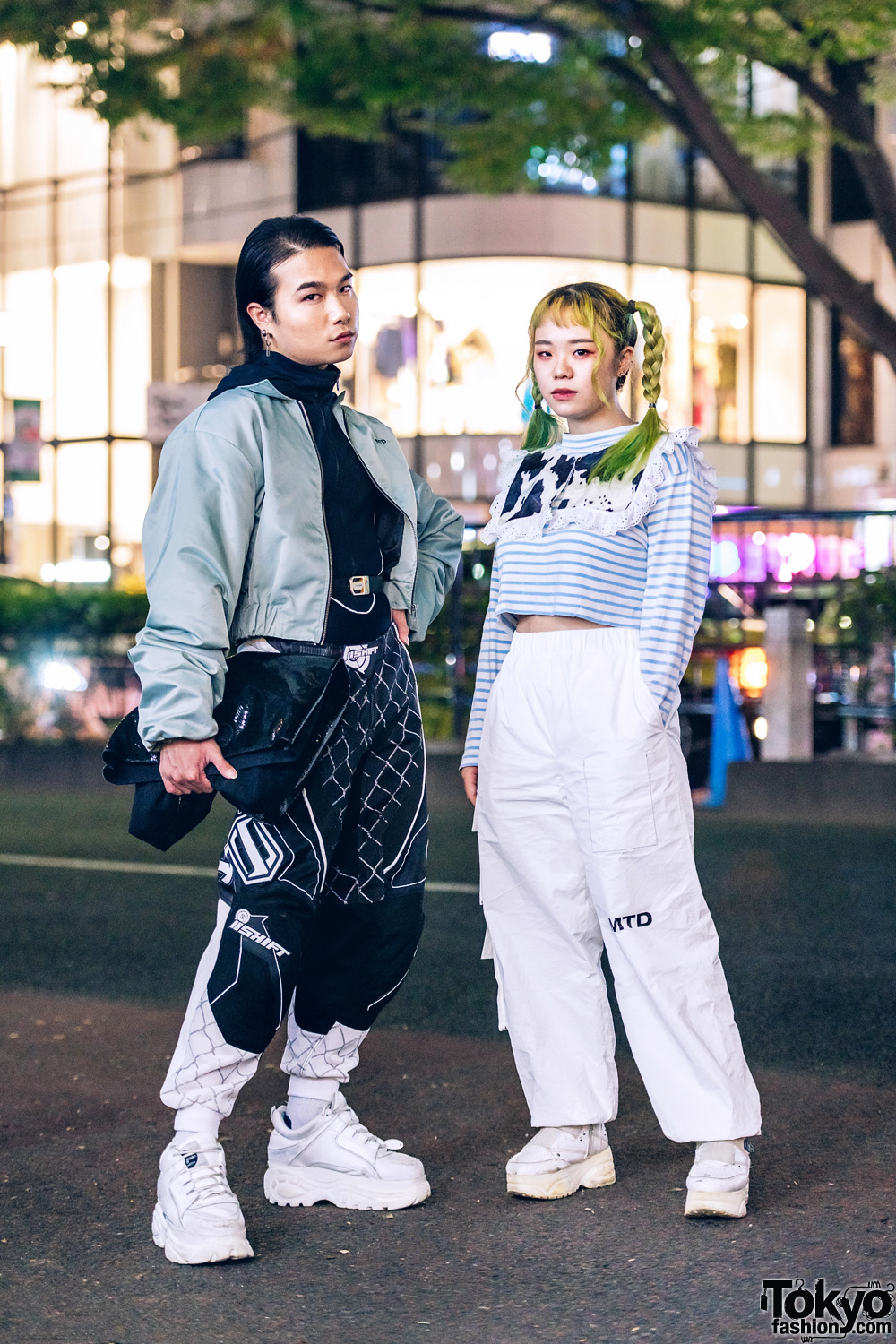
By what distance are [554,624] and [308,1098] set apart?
118 centimetres

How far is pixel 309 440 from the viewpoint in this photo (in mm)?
3396

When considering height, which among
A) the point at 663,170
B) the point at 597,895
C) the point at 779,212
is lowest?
the point at 597,895

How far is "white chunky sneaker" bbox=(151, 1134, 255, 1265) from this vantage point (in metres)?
3.17

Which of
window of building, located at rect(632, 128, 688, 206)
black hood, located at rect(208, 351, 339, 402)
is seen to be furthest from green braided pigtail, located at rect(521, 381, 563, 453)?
window of building, located at rect(632, 128, 688, 206)

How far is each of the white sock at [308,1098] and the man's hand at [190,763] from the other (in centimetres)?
80

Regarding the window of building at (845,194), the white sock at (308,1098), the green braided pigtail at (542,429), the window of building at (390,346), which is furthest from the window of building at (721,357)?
the white sock at (308,1098)

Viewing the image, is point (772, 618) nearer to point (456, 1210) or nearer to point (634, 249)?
point (456, 1210)

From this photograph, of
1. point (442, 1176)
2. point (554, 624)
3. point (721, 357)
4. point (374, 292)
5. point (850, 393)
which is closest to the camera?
point (554, 624)

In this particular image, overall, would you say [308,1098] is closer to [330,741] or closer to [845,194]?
[330,741]

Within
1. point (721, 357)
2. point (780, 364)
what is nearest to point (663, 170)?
point (721, 357)

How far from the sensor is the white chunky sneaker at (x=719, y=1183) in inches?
132

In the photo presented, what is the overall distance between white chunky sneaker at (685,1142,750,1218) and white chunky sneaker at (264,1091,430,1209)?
0.59 meters

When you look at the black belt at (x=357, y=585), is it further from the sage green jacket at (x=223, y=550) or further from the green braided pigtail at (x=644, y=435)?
the green braided pigtail at (x=644, y=435)

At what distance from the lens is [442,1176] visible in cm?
370
